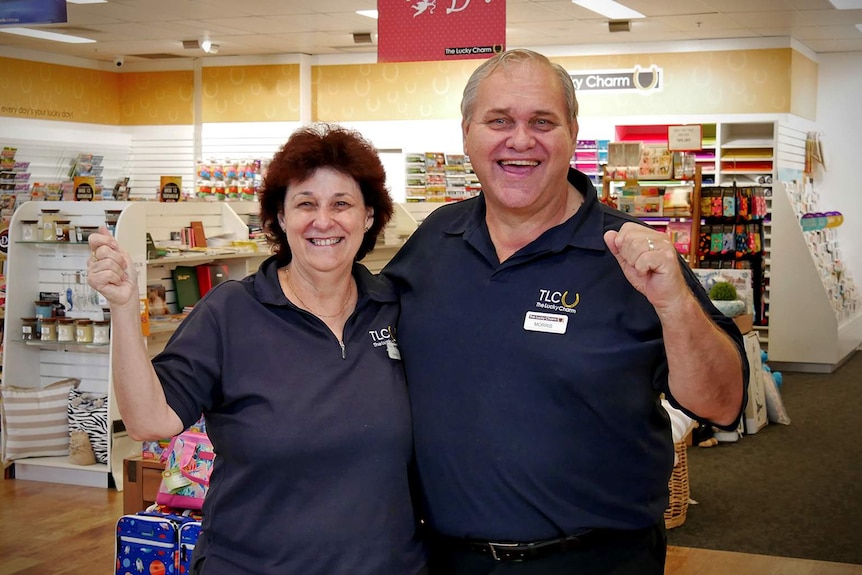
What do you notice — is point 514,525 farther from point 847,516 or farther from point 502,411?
point 847,516

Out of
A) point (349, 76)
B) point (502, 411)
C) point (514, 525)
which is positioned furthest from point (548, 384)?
point (349, 76)

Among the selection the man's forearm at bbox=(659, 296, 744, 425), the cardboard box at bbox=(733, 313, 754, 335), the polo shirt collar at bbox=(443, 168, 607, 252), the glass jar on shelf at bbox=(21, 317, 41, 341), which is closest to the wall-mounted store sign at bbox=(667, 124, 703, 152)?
the cardboard box at bbox=(733, 313, 754, 335)

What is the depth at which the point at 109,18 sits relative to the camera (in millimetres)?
11891

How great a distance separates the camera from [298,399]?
2109 millimetres

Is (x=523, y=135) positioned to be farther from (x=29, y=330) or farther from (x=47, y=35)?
(x=47, y=35)

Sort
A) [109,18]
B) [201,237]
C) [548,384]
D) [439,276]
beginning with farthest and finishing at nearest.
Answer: [109,18] → [201,237] → [439,276] → [548,384]

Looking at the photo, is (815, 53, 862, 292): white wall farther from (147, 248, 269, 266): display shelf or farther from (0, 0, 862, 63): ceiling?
(147, 248, 269, 266): display shelf

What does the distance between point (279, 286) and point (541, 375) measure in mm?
640

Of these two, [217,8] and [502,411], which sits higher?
[217,8]

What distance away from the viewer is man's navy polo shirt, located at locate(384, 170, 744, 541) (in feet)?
6.80

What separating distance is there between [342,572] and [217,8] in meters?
9.97

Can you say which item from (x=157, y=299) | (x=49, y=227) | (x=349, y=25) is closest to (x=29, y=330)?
Answer: (x=49, y=227)

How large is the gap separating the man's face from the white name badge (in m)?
0.27

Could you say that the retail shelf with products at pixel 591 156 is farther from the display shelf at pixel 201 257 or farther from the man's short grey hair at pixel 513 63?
the man's short grey hair at pixel 513 63
